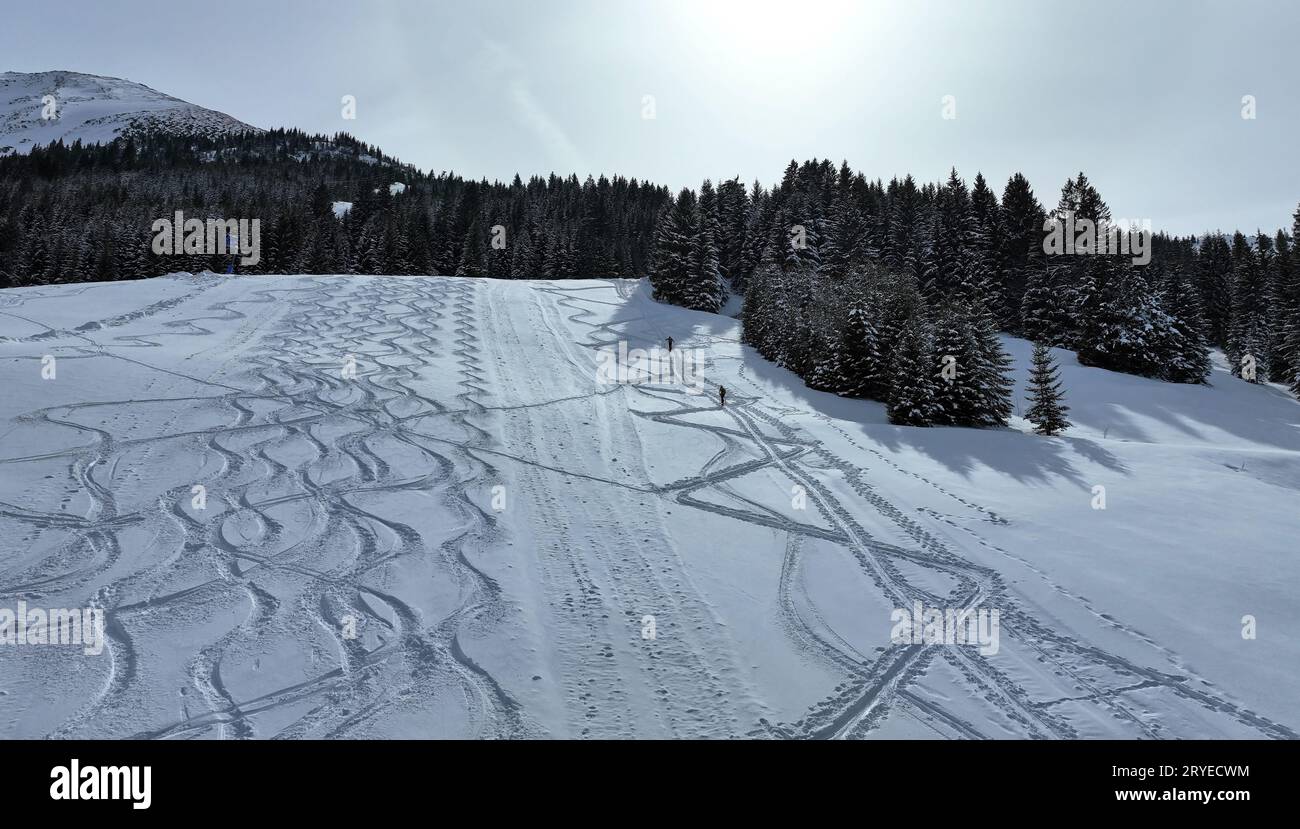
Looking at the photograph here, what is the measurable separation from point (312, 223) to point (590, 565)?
239ft

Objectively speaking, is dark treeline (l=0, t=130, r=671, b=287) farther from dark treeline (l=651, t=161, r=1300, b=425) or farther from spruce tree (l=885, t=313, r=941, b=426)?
spruce tree (l=885, t=313, r=941, b=426)

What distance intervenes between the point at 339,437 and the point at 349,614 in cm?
732

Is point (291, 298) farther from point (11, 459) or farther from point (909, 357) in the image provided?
point (909, 357)

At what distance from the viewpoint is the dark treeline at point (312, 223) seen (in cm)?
5809

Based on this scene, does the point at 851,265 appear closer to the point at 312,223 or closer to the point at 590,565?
the point at 590,565

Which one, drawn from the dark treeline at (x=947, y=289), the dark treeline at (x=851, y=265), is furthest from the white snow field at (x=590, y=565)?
the dark treeline at (x=851, y=265)

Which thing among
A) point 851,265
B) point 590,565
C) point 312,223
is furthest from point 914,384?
point 312,223

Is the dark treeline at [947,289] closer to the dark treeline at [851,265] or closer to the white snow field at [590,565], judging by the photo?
the dark treeline at [851,265]

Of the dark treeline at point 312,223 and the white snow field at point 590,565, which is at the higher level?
the dark treeline at point 312,223

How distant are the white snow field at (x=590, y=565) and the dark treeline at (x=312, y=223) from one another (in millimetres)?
49089

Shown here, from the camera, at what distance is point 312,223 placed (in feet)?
216

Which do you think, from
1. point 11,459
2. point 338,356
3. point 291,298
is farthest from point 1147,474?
point 291,298

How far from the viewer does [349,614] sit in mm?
7090

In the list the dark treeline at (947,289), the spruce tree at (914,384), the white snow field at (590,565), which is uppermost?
the dark treeline at (947,289)
